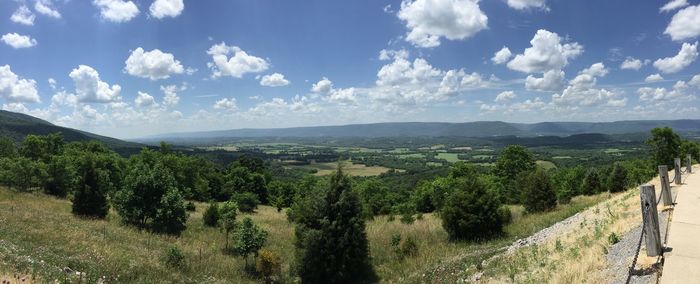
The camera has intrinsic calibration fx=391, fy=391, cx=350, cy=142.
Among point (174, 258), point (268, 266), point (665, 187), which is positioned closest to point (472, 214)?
point (665, 187)

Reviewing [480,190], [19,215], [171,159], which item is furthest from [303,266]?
[171,159]

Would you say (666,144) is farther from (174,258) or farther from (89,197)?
(89,197)

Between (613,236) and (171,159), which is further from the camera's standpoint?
(171,159)

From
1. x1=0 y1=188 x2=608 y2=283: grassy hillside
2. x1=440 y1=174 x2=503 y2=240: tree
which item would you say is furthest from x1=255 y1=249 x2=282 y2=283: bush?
x1=440 y1=174 x2=503 y2=240: tree

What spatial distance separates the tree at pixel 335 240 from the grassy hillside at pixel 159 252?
5.57ft

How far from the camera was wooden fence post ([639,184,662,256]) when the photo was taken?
7.14 m

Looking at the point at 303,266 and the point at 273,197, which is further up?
the point at 303,266

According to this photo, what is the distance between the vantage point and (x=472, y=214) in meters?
21.5

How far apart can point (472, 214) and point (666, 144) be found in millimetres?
43503

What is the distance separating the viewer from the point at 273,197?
7888 centimetres

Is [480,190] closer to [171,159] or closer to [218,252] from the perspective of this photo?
[218,252]

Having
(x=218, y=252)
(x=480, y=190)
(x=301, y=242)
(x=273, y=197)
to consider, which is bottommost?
(x=273, y=197)

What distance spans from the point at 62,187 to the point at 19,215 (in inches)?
1089

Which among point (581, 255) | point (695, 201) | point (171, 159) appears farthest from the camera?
point (171, 159)
